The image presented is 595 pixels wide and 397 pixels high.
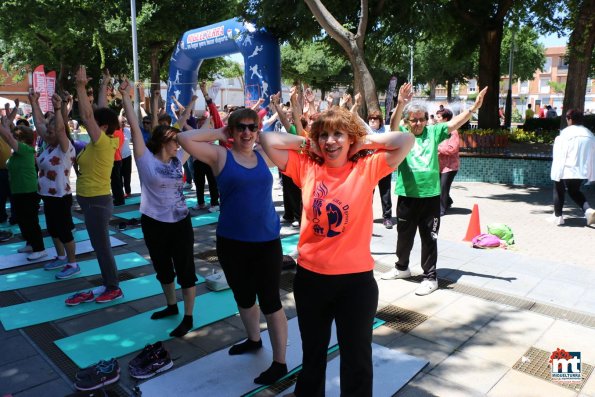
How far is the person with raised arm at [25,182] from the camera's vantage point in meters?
6.07

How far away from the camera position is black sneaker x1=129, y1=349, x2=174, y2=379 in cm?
348

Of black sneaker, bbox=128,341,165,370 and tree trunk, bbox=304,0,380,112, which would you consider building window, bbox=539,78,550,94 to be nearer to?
tree trunk, bbox=304,0,380,112

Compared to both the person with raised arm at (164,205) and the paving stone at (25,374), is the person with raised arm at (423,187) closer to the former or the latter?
the person with raised arm at (164,205)

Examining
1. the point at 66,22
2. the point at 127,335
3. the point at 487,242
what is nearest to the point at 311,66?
the point at 66,22

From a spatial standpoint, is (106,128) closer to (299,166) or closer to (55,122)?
(55,122)

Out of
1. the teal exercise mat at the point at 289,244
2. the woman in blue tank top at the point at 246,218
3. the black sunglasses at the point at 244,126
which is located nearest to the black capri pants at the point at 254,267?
the woman in blue tank top at the point at 246,218

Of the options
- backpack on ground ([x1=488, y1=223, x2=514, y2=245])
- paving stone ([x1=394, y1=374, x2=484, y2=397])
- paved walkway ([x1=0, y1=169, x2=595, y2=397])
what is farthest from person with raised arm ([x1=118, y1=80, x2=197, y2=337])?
backpack on ground ([x1=488, y1=223, x2=514, y2=245])

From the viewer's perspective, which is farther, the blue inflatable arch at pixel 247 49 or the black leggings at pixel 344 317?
the blue inflatable arch at pixel 247 49

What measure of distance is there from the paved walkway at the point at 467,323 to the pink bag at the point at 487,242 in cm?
17

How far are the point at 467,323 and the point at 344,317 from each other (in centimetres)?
231

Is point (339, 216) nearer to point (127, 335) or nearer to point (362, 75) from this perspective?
point (127, 335)

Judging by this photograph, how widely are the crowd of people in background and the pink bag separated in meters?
1.87

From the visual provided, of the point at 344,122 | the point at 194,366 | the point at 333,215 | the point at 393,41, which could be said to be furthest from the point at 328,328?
the point at 393,41

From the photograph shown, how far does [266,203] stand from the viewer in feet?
10.8
